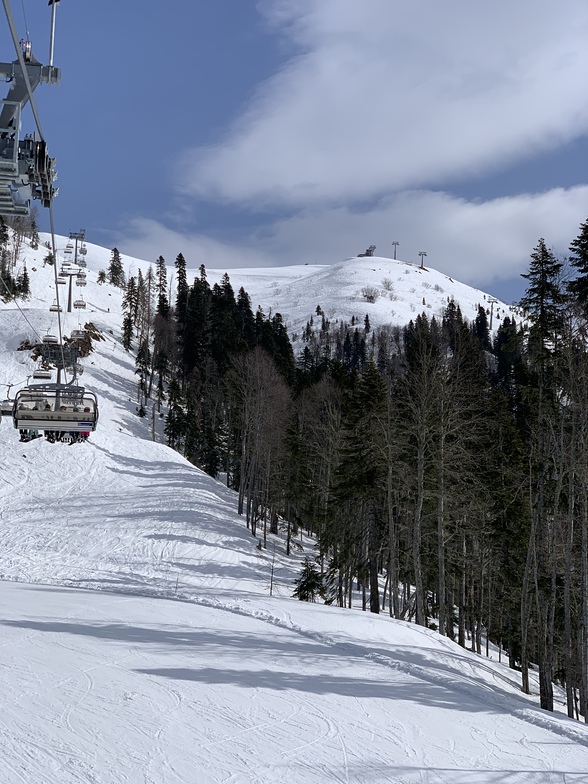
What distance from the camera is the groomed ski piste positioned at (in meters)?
9.01

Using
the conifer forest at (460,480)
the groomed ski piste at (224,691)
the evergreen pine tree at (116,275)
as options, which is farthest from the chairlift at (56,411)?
the evergreen pine tree at (116,275)

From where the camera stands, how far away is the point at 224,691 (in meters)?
12.1

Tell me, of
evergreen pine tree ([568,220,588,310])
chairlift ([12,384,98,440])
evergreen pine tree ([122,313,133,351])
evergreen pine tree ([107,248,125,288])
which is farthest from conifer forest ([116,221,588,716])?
evergreen pine tree ([107,248,125,288])

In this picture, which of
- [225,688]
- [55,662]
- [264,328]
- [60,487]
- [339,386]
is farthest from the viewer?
[264,328]

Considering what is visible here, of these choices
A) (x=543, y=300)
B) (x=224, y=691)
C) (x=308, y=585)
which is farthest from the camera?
(x=308, y=585)

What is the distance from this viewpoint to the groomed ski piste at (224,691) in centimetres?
901

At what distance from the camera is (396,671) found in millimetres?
15102

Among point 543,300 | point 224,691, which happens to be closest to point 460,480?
point 543,300

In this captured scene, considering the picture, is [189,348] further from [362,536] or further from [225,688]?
[225,688]

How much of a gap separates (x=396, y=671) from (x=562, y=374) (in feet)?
30.5

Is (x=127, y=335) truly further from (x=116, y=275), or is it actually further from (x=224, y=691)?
(x=224, y=691)

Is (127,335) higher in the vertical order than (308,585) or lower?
higher

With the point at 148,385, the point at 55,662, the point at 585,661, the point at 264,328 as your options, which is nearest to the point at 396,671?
the point at 585,661

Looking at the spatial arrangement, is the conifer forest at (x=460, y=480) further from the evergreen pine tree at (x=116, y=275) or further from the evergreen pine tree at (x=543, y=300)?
the evergreen pine tree at (x=116, y=275)
